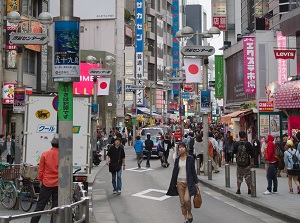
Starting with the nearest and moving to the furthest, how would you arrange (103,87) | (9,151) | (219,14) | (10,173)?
(10,173) < (9,151) < (103,87) < (219,14)

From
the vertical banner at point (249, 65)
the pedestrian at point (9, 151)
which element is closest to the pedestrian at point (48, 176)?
the pedestrian at point (9, 151)

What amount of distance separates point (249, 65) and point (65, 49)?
26144 mm

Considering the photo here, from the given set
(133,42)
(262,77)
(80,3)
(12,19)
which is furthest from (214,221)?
(133,42)

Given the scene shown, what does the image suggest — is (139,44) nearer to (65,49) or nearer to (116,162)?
(116,162)

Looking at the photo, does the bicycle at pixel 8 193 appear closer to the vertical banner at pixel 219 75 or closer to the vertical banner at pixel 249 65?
the vertical banner at pixel 249 65

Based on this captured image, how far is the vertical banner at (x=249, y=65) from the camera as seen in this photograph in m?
33.3

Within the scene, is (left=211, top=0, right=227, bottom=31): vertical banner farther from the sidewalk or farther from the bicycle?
the bicycle

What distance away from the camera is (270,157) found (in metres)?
16.2

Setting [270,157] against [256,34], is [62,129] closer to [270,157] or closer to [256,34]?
[270,157]

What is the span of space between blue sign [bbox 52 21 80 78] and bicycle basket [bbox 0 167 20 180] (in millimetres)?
6646

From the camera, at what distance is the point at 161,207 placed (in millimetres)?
14625

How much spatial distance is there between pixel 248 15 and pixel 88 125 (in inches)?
1106

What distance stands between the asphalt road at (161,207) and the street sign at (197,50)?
492 cm

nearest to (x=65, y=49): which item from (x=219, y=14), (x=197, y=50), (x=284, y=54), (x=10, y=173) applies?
(x=10, y=173)
